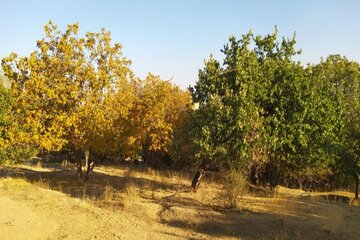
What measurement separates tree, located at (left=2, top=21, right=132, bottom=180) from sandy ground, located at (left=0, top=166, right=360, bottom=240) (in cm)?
290

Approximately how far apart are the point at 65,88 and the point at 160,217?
8.47 m

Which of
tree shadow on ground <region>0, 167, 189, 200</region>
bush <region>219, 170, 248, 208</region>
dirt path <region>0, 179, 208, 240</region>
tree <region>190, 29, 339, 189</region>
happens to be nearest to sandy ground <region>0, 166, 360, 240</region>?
dirt path <region>0, 179, 208, 240</region>

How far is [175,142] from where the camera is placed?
18250 mm

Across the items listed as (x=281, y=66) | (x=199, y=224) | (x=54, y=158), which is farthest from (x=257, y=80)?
(x=54, y=158)

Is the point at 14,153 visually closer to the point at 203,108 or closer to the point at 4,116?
A: the point at 4,116

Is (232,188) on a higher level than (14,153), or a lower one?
lower

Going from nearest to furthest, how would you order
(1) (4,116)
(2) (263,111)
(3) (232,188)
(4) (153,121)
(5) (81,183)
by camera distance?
(3) (232,188), (2) (263,111), (1) (4,116), (5) (81,183), (4) (153,121)

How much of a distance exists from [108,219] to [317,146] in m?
11.4

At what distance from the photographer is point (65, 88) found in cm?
1808

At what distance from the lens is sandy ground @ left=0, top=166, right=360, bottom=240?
11477 millimetres

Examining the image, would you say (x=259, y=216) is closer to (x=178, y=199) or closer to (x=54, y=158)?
(x=178, y=199)

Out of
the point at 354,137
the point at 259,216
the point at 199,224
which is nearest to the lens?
the point at 199,224

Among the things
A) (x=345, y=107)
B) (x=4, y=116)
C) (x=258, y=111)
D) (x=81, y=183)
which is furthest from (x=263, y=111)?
(x=345, y=107)

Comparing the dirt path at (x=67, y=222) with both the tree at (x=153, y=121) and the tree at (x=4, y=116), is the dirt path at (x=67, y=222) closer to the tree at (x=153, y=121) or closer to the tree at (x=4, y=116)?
the tree at (x=4, y=116)
